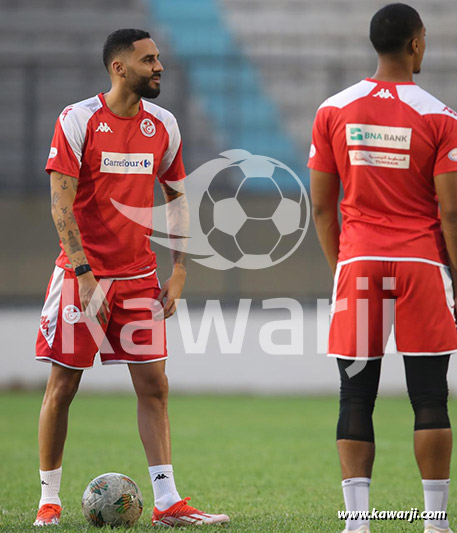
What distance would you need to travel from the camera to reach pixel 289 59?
1255 cm

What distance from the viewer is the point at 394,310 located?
3.32 meters

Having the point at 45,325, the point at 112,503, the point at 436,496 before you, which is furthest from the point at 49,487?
the point at 436,496

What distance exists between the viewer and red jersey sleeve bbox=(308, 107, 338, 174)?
11.1 ft

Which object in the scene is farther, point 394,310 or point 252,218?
point 252,218

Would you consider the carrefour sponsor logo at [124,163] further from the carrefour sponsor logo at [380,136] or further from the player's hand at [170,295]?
the carrefour sponsor logo at [380,136]

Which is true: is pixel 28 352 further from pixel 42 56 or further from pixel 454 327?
pixel 454 327

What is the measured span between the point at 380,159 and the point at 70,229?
1428 millimetres

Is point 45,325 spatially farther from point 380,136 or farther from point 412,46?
point 412,46

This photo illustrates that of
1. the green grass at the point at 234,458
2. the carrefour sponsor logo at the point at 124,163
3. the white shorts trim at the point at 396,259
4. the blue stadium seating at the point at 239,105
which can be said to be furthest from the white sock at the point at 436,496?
the blue stadium seating at the point at 239,105

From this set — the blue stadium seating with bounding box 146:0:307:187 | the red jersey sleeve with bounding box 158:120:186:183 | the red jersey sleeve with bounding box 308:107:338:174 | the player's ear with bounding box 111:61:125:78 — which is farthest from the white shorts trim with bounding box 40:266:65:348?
the blue stadium seating with bounding box 146:0:307:187

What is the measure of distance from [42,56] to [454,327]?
405 inches

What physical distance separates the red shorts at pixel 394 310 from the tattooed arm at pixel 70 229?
1.17 metres

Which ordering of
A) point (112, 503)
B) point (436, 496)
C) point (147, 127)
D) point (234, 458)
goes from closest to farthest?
1. point (436, 496)
2. point (112, 503)
3. point (147, 127)
4. point (234, 458)

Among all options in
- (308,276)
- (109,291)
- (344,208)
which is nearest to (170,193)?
(109,291)
